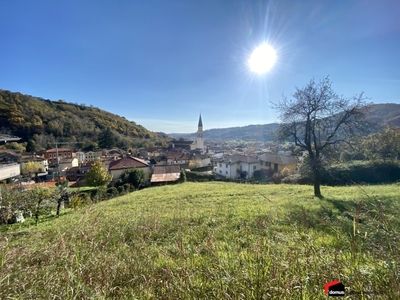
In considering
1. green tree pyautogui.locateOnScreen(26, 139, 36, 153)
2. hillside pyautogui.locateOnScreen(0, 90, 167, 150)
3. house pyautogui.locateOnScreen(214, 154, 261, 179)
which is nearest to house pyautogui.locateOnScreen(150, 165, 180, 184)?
house pyautogui.locateOnScreen(214, 154, 261, 179)

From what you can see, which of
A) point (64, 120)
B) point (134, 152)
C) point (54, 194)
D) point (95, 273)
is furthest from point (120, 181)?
point (64, 120)

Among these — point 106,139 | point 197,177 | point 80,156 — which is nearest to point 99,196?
point 197,177

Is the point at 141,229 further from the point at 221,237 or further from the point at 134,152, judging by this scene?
the point at 134,152

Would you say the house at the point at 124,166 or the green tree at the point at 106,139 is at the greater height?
the green tree at the point at 106,139

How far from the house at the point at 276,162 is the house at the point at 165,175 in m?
18.9

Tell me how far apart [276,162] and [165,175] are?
21706 millimetres

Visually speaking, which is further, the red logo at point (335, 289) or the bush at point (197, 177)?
the bush at point (197, 177)

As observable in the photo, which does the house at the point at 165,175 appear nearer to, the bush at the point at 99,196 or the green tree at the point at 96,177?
the green tree at the point at 96,177

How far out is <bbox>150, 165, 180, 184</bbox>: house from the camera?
2427 centimetres

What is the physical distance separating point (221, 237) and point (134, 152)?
220ft

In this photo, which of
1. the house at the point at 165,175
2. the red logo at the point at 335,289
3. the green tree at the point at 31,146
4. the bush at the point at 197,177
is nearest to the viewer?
the red logo at the point at 335,289

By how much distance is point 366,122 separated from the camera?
27.3ft

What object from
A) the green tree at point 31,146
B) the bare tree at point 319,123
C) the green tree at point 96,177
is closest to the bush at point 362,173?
the bare tree at point 319,123

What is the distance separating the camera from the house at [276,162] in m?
32.5
